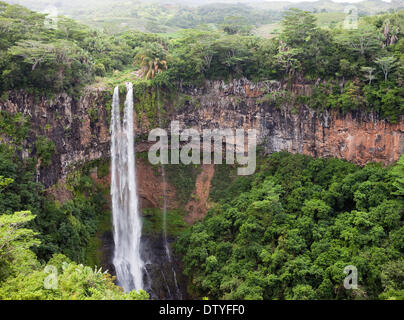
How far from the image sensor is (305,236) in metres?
17.6

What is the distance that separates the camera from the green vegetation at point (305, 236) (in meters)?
14.8

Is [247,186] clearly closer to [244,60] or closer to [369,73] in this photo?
[244,60]

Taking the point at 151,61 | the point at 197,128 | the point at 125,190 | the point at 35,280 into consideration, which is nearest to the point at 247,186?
the point at 197,128

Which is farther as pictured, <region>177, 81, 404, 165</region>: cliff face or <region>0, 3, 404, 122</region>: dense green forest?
<region>177, 81, 404, 165</region>: cliff face

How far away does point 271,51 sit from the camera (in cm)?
2339

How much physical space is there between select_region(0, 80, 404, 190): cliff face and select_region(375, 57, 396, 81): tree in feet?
7.98

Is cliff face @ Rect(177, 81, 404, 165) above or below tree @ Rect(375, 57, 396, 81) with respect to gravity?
below

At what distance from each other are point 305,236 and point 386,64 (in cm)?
1018

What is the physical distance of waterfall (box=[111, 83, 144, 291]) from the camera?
23578 millimetres

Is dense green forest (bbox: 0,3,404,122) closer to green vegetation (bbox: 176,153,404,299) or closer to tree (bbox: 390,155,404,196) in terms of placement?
tree (bbox: 390,155,404,196)

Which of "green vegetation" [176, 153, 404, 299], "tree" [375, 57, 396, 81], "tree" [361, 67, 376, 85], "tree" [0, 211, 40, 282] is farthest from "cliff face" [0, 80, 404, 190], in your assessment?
"tree" [0, 211, 40, 282]
